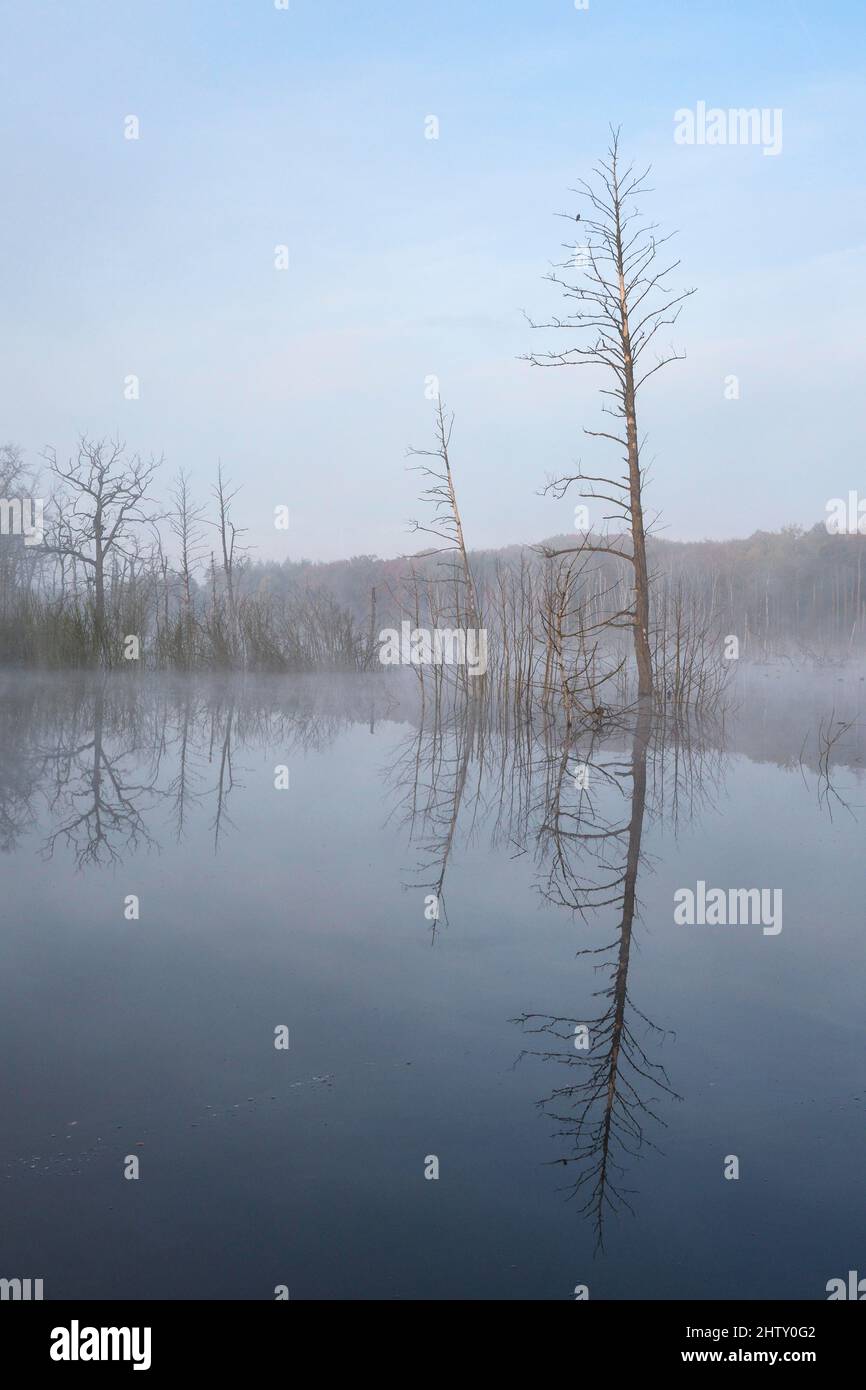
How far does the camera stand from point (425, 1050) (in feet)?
8.87

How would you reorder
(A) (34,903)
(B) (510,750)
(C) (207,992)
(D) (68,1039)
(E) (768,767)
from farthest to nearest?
(B) (510,750) → (E) (768,767) → (A) (34,903) → (C) (207,992) → (D) (68,1039)

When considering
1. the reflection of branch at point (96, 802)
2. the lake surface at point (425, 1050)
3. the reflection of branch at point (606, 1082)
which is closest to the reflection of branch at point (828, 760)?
the lake surface at point (425, 1050)

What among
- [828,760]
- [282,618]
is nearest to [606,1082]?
[828,760]

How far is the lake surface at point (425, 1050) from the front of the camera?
1.90m

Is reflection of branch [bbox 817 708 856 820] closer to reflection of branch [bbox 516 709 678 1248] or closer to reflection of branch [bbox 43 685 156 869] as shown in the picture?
→ reflection of branch [bbox 516 709 678 1248]

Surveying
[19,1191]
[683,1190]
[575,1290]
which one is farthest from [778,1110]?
[19,1191]

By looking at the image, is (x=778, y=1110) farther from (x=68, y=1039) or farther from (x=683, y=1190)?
(x=68, y=1039)

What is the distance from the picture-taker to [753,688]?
1803cm

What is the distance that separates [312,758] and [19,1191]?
6.05 m

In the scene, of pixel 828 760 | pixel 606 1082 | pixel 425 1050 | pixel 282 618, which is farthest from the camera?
pixel 282 618

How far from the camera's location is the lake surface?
6.22ft

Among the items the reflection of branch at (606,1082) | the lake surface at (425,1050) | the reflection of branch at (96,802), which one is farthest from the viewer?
the reflection of branch at (96,802)

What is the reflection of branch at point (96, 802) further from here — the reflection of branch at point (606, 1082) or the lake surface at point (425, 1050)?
the reflection of branch at point (606, 1082)

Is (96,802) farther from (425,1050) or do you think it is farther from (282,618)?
(282,618)
